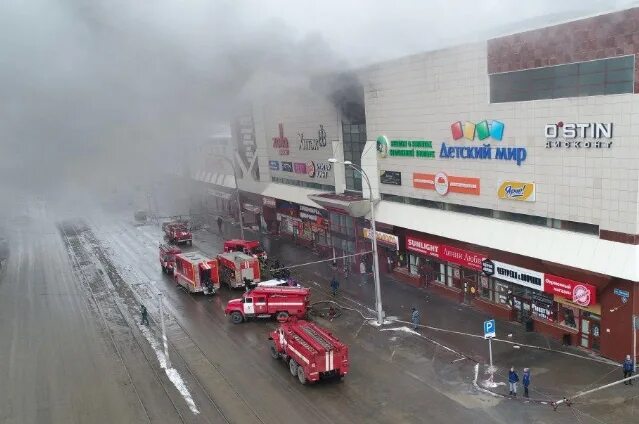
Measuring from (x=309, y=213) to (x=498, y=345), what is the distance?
2068cm

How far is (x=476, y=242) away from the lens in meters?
24.5

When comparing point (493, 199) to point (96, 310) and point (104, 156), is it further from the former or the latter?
point (96, 310)

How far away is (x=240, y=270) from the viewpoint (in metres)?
31.2

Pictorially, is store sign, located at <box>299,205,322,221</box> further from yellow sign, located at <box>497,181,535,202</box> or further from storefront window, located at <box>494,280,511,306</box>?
yellow sign, located at <box>497,181,535,202</box>

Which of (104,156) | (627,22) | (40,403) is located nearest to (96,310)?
(40,403)

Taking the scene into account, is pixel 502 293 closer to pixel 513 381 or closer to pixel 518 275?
pixel 518 275

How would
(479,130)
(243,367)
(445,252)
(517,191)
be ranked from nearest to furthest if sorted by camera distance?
1. (243,367)
2. (517,191)
3. (479,130)
4. (445,252)

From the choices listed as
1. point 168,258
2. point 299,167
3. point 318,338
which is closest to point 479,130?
point 318,338

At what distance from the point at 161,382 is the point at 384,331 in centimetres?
948

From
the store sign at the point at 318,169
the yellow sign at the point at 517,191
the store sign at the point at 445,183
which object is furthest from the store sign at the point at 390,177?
the yellow sign at the point at 517,191

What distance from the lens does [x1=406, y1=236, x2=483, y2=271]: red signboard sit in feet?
82.7

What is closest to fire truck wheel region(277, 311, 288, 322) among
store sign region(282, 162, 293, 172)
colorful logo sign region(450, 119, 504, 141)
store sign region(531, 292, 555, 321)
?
store sign region(531, 292, 555, 321)

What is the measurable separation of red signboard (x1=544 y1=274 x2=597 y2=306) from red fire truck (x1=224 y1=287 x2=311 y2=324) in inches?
414

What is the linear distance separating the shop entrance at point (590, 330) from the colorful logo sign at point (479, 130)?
779cm
